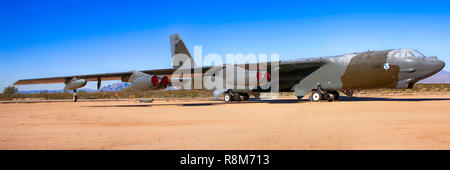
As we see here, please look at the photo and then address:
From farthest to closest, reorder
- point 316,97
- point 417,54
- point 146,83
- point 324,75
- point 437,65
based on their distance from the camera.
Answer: point 316,97 < point 324,75 < point 146,83 < point 417,54 < point 437,65

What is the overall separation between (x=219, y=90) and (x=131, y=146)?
1726 cm

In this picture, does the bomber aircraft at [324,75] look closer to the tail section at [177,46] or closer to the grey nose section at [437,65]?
the grey nose section at [437,65]

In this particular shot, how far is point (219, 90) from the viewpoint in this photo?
72.1 ft

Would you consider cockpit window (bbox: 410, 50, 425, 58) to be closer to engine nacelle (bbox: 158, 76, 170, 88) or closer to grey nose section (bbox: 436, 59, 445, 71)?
grey nose section (bbox: 436, 59, 445, 71)

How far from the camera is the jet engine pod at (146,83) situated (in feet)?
56.1

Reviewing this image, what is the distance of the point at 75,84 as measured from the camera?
2022 centimetres

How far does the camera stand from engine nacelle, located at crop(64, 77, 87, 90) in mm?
20050

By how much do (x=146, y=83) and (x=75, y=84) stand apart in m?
6.28

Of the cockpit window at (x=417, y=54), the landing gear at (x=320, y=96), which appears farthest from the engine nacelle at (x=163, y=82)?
the cockpit window at (x=417, y=54)

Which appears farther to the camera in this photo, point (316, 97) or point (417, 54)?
point (316, 97)

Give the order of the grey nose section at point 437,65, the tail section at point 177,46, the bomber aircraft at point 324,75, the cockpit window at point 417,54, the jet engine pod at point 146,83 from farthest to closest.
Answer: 1. the tail section at point 177,46
2. the jet engine pod at point 146,83
3. the bomber aircraft at point 324,75
4. the cockpit window at point 417,54
5. the grey nose section at point 437,65

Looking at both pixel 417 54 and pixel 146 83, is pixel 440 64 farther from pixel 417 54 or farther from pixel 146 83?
pixel 146 83

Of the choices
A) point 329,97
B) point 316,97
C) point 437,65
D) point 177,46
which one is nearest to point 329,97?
point 329,97

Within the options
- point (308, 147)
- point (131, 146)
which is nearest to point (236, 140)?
point (308, 147)
